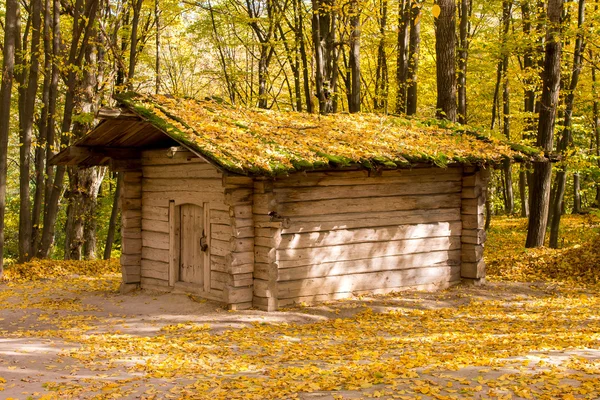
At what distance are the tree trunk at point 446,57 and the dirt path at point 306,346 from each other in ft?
16.1

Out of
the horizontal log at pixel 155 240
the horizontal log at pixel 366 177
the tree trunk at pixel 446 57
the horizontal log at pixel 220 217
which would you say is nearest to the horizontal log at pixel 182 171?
the horizontal log at pixel 220 217

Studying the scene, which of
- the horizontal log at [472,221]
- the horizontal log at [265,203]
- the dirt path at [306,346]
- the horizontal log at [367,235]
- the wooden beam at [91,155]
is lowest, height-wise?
the dirt path at [306,346]

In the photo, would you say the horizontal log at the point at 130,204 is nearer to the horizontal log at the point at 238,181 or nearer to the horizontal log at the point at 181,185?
the horizontal log at the point at 181,185

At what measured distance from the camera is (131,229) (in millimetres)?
13578

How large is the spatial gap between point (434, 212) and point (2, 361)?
866 cm

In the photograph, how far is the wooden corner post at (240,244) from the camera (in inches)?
437

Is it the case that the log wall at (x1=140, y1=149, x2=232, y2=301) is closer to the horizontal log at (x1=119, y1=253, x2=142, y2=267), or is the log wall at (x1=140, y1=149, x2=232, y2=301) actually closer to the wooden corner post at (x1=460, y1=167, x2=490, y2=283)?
the horizontal log at (x1=119, y1=253, x2=142, y2=267)

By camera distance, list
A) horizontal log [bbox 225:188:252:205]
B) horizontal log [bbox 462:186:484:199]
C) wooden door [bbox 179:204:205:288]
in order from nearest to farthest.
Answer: horizontal log [bbox 225:188:252:205] < wooden door [bbox 179:204:205:288] < horizontal log [bbox 462:186:484:199]

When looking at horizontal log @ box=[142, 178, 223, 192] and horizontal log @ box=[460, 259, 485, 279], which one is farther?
horizontal log @ box=[460, 259, 485, 279]

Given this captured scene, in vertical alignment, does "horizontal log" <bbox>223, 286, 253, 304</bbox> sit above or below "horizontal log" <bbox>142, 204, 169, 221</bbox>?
below

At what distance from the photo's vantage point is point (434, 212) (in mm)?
13344

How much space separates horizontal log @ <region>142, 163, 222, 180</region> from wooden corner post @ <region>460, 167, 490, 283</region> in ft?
17.8

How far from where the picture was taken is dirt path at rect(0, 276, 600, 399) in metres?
6.54

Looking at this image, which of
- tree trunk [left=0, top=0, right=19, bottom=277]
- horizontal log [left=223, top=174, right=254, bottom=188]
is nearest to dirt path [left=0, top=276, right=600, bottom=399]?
horizontal log [left=223, top=174, right=254, bottom=188]
